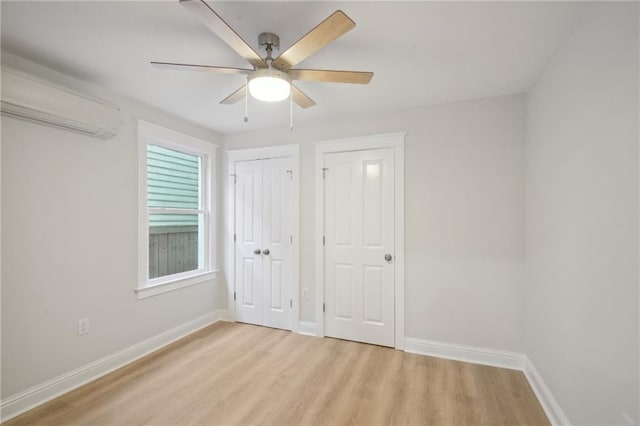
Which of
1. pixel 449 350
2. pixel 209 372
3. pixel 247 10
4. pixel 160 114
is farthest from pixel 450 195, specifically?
pixel 160 114

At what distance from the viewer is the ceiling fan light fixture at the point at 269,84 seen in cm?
169

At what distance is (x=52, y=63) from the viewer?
2100 millimetres

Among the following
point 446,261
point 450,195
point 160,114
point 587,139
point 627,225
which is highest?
point 160,114

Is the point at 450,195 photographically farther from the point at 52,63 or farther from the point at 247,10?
the point at 52,63

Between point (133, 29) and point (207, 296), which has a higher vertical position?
point (133, 29)

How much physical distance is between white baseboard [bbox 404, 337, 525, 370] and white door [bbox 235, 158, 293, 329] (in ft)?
4.82

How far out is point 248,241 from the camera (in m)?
3.73

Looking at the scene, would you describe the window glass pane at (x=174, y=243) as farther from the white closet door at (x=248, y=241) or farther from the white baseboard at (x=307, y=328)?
the white baseboard at (x=307, y=328)

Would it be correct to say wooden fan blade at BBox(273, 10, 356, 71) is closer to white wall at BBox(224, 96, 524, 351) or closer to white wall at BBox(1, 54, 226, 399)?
white wall at BBox(224, 96, 524, 351)

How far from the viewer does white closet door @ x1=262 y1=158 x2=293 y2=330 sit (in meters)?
3.53

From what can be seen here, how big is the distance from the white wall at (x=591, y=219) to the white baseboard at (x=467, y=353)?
446mm

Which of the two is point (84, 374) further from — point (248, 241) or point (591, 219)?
point (591, 219)

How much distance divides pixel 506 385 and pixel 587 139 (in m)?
1.96

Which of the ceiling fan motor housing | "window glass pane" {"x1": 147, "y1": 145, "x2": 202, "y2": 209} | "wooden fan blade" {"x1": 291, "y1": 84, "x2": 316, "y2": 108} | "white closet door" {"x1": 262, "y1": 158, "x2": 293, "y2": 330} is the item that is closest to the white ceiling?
the ceiling fan motor housing
